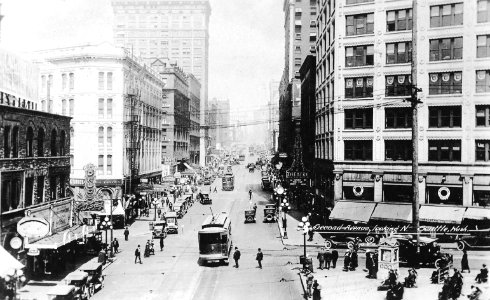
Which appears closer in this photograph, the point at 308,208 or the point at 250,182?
the point at 308,208

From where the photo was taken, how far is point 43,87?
61219 millimetres

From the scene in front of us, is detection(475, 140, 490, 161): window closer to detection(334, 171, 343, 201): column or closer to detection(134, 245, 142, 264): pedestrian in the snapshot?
detection(334, 171, 343, 201): column

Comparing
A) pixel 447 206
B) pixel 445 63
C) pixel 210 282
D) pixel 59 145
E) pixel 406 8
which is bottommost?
pixel 210 282

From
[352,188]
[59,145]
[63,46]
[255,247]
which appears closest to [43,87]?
[63,46]

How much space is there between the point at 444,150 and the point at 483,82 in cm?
652

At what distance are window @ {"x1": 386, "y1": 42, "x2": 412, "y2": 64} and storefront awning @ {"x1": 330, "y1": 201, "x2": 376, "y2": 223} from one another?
13184 millimetres

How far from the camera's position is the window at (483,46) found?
41000 millimetres

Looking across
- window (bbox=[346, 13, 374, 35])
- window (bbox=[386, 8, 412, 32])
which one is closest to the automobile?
window (bbox=[386, 8, 412, 32])

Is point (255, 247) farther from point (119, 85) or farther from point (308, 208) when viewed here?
point (119, 85)

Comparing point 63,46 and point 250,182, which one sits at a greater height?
point 63,46

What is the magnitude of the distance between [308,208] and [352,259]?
30.1 meters

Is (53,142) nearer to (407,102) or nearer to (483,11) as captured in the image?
(407,102)

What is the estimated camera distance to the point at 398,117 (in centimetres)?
4441

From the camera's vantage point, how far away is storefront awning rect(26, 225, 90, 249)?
29516 millimetres
